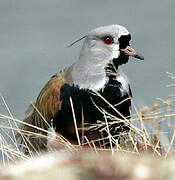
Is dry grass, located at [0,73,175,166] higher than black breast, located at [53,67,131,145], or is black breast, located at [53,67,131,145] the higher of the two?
dry grass, located at [0,73,175,166]

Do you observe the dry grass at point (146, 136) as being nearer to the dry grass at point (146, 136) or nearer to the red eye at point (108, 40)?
the dry grass at point (146, 136)

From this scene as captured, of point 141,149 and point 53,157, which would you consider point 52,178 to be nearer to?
point 53,157

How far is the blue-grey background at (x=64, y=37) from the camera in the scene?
38.8 ft

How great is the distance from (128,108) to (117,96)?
0.16 m

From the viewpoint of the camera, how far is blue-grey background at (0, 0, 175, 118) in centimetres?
1182

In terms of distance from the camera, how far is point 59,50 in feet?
43.7

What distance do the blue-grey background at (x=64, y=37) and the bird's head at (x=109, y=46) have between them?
5.06 meters

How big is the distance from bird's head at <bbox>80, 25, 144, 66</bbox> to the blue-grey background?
5056 millimetres

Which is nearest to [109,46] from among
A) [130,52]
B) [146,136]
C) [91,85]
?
[130,52]

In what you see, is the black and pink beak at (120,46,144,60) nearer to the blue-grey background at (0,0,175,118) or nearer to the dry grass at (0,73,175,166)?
the dry grass at (0,73,175,166)

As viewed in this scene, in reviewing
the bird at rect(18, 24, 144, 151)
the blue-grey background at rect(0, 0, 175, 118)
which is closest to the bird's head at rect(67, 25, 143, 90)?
the bird at rect(18, 24, 144, 151)

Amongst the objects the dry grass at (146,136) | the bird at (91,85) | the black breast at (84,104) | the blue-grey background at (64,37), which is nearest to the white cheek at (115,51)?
the bird at (91,85)

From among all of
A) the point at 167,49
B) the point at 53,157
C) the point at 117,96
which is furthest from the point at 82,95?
the point at 167,49

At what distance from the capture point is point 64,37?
44.8 feet
